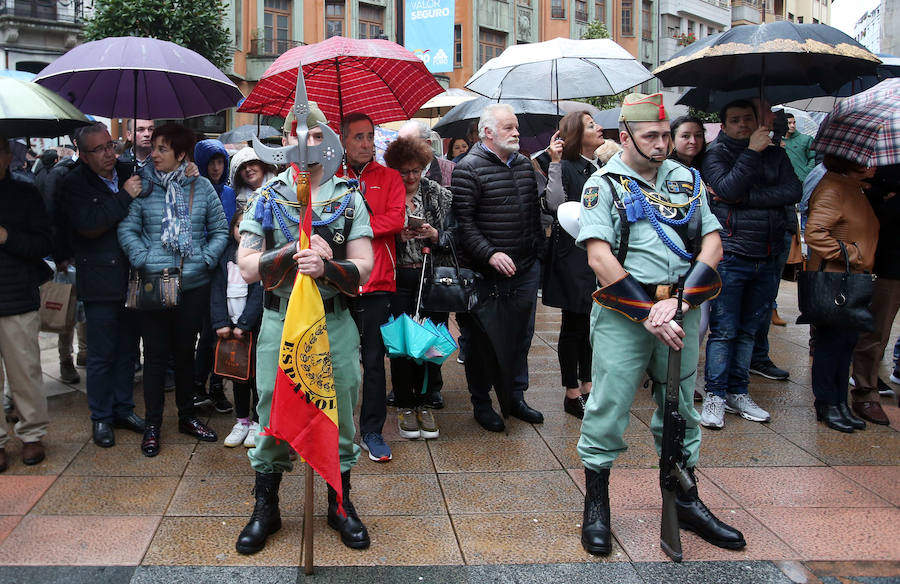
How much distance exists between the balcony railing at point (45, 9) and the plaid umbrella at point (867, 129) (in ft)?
76.8

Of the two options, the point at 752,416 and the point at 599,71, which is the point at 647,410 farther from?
the point at 599,71

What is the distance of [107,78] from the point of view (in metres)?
5.66

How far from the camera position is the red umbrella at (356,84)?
4879 mm

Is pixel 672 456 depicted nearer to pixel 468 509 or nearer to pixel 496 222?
pixel 468 509

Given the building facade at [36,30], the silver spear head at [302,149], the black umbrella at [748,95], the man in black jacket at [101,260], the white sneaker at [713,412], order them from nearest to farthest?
Answer: 1. the silver spear head at [302,149]
2. the man in black jacket at [101,260]
3. the white sneaker at [713,412]
4. the black umbrella at [748,95]
5. the building facade at [36,30]

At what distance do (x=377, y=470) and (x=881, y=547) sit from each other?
263 cm

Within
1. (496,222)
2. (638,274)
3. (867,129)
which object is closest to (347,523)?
(638,274)

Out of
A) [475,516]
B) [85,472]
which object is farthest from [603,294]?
[85,472]

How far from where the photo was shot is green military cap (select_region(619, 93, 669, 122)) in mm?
3736

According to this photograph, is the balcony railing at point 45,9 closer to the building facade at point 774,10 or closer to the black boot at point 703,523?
the black boot at point 703,523

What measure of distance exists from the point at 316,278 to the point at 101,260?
2.38m

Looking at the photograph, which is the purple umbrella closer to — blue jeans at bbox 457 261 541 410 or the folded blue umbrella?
the folded blue umbrella

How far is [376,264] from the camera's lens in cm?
485

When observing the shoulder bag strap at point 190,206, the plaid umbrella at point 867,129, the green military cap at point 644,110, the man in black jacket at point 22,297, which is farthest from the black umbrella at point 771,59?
the man in black jacket at point 22,297
